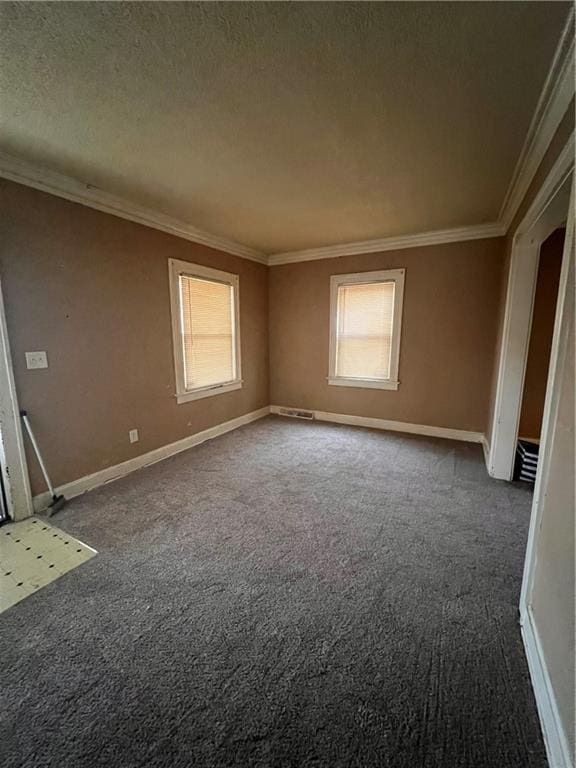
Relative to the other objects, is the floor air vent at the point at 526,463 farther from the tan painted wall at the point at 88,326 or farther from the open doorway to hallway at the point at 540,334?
the tan painted wall at the point at 88,326

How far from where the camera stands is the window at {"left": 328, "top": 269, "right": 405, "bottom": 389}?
413 cm

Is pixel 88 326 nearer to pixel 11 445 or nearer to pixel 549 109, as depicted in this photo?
pixel 11 445

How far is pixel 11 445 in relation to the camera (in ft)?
7.32

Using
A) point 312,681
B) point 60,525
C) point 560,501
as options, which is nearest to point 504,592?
point 560,501

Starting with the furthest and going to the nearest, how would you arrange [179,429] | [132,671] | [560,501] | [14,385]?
[179,429] → [14,385] → [132,671] → [560,501]

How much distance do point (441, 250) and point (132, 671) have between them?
448 cm

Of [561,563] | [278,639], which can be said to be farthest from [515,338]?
[278,639]

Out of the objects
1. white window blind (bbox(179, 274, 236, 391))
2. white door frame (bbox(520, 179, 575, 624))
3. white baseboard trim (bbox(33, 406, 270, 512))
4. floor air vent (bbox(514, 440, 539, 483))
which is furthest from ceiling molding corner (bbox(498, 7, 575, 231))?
white baseboard trim (bbox(33, 406, 270, 512))

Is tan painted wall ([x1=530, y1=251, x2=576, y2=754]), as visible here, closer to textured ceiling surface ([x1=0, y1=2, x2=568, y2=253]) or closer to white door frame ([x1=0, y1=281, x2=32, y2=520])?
textured ceiling surface ([x1=0, y1=2, x2=568, y2=253])

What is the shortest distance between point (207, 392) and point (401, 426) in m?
A: 2.61

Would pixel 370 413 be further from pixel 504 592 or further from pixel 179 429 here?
pixel 504 592

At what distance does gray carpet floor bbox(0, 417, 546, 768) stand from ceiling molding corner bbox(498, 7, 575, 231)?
2403 millimetres

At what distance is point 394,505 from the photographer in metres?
2.45

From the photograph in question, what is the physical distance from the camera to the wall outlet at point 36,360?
2.29 m
